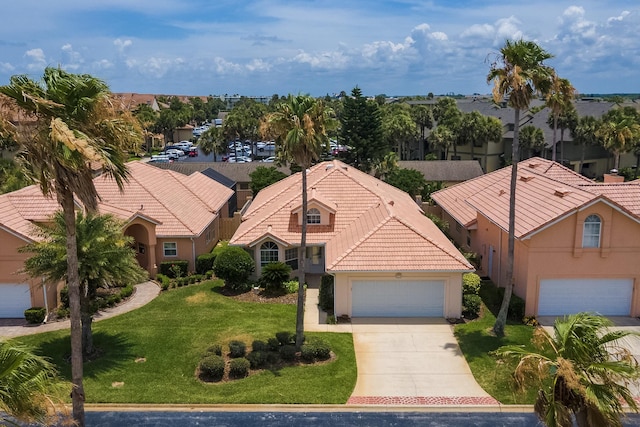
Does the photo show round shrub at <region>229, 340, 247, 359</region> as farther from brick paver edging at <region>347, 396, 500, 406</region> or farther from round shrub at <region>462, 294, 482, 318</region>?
round shrub at <region>462, 294, 482, 318</region>

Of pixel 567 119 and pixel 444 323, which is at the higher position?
pixel 567 119

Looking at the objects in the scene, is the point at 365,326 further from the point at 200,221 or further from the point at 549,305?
the point at 200,221

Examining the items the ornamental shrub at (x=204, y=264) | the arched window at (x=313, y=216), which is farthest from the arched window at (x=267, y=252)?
the ornamental shrub at (x=204, y=264)

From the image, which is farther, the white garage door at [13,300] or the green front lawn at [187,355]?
the white garage door at [13,300]

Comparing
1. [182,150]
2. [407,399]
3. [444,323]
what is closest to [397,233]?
[444,323]

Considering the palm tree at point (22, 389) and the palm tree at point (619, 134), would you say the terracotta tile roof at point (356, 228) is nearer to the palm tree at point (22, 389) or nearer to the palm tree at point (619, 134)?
the palm tree at point (22, 389)

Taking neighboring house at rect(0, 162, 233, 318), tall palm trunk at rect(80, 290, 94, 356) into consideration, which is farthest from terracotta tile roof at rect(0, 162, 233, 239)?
tall palm trunk at rect(80, 290, 94, 356)
